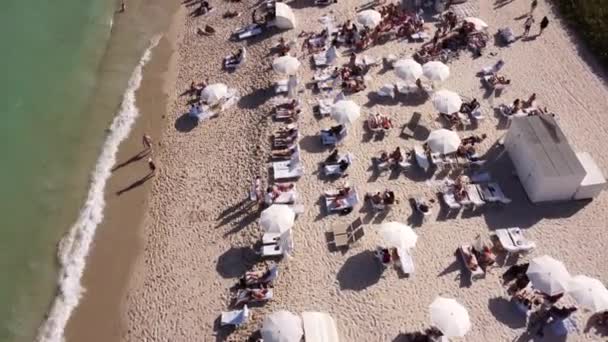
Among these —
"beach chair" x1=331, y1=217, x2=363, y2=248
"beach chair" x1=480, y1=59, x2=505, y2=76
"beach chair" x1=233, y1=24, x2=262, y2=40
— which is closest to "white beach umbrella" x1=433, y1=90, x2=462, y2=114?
"beach chair" x1=480, y1=59, x2=505, y2=76

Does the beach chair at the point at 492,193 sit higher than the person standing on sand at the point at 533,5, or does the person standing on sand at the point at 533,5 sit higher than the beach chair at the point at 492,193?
the person standing on sand at the point at 533,5

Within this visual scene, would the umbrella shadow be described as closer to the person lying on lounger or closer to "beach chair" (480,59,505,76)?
the person lying on lounger

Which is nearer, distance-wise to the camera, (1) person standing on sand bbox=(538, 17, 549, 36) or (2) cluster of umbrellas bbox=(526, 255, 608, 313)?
(2) cluster of umbrellas bbox=(526, 255, 608, 313)

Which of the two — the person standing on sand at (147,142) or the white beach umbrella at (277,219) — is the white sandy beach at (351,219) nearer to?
the person standing on sand at (147,142)

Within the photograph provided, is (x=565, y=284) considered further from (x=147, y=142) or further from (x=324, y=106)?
(x=147, y=142)

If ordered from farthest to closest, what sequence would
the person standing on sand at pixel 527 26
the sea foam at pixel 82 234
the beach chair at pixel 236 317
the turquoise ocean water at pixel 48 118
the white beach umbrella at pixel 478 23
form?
1. the person standing on sand at pixel 527 26
2. the white beach umbrella at pixel 478 23
3. the turquoise ocean water at pixel 48 118
4. the sea foam at pixel 82 234
5. the beach chair at pixel 236 317

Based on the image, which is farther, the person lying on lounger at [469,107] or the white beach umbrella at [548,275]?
the person lying on lounger at [469,107]

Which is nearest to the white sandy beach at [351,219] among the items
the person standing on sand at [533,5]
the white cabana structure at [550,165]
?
the white cabana structure at [550,165]
